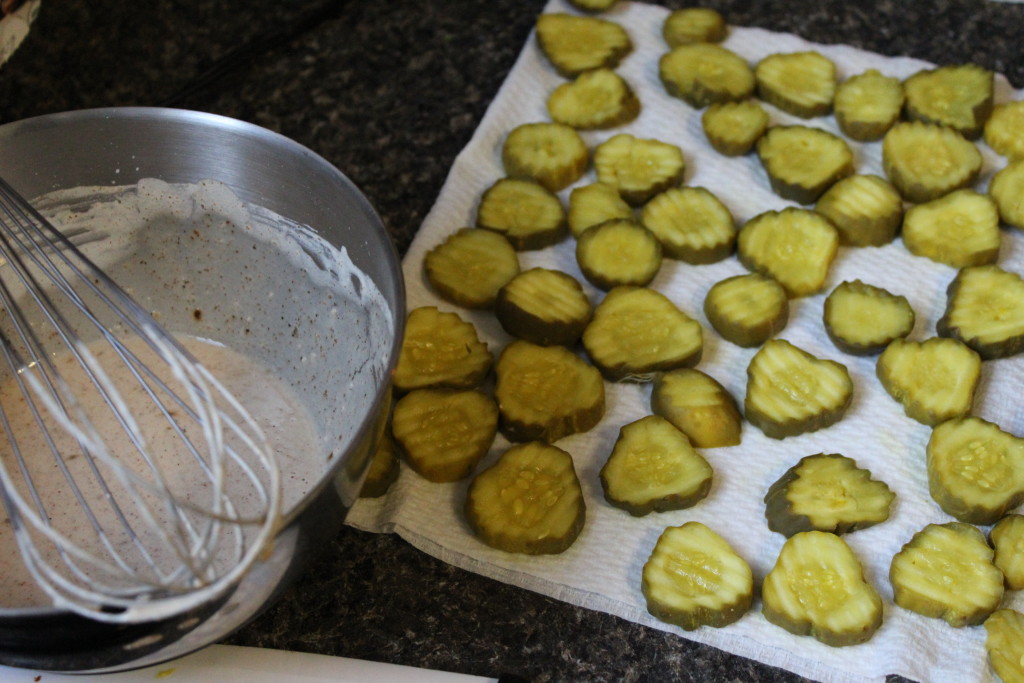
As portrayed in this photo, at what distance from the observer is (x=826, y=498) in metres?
0.87

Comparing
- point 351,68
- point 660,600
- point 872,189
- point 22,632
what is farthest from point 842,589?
→ point 351,68

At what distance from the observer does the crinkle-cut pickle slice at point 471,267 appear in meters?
1.04

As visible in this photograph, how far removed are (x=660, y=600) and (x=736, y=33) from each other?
2.70ft

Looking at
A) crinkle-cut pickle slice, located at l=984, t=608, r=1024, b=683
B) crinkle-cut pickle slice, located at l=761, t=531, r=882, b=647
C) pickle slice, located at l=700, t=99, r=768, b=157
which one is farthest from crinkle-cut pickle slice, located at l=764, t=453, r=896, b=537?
pickle slice, located at l=700, t=99, r=768, b=157

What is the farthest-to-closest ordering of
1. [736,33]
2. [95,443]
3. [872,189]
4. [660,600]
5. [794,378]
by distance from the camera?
[736,33]
[872,189]
[794,378]
[660,600]
[95,443]

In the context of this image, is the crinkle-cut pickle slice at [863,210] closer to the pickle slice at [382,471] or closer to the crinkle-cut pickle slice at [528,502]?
the crinkle-cut pickle slice at [528,502]

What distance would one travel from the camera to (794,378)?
0.95 meters

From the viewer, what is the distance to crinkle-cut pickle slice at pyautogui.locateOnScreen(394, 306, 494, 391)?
95cm

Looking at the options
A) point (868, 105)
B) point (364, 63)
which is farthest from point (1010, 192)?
point (364, 63)

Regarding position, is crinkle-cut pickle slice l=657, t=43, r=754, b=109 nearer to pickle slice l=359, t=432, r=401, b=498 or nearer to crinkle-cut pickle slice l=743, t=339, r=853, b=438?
crinkle-cut pickle slice l=743, t=339, r=853, b=438

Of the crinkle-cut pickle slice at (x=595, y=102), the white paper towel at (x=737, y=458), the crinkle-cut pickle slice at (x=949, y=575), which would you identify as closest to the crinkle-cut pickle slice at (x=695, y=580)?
the white paper towel at (x=737, y=458)

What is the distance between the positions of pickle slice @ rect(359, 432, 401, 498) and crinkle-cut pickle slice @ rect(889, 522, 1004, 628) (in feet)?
1.42

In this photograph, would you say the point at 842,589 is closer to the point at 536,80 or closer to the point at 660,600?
the point at 660,600

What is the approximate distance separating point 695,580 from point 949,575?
21 centimetres
